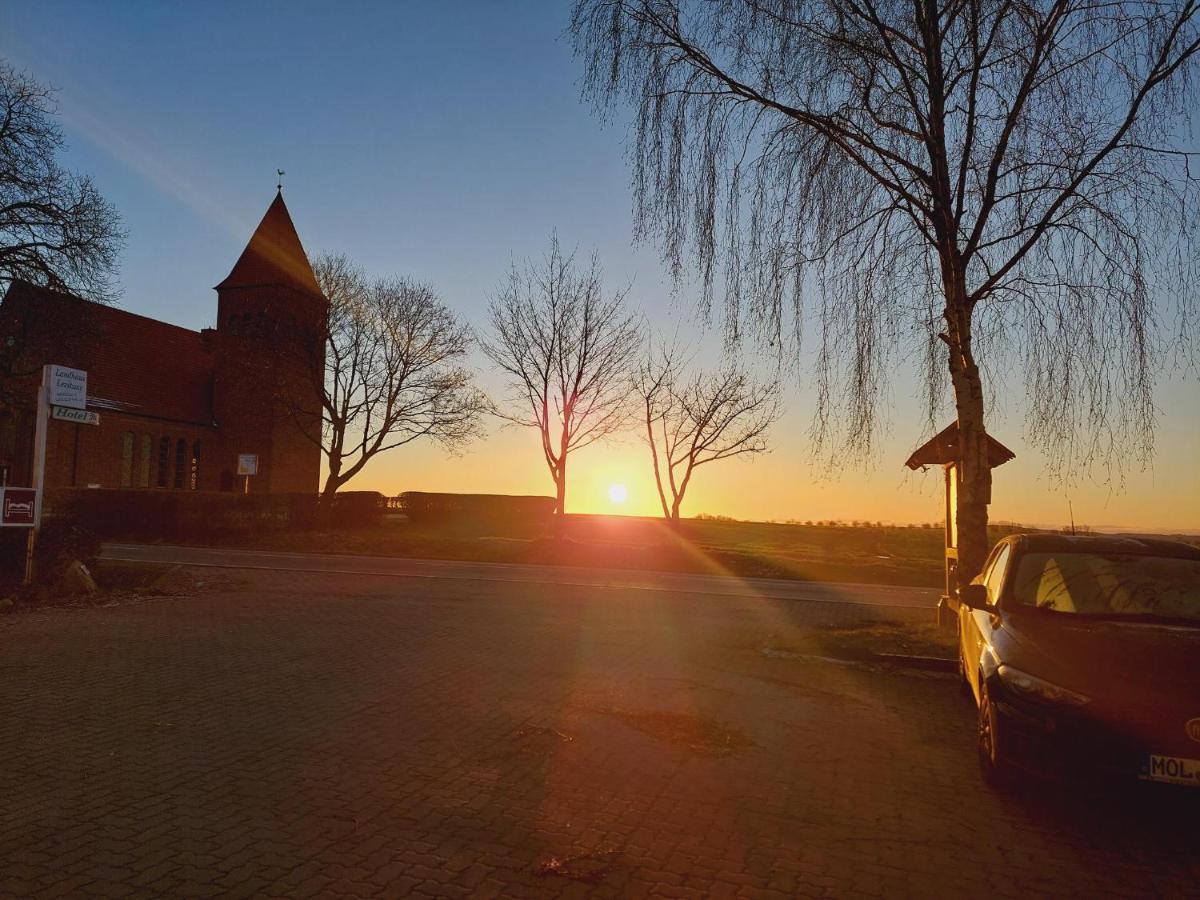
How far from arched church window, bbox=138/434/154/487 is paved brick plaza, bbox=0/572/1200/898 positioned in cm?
4108

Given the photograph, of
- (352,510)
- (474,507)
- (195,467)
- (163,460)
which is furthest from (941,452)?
(195,467)

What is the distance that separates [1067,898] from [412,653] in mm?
6992

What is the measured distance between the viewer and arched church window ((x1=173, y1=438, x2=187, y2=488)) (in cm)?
4856

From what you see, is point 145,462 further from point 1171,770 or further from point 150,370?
point 1171,770

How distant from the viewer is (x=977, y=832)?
174 inches

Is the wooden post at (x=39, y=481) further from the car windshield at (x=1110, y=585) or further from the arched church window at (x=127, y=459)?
the arched church window at (x=127, y=459)

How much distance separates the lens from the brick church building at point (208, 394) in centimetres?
3991

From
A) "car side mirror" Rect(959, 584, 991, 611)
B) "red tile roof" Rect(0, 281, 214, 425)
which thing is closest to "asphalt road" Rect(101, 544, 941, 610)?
"car side mirror" Rect(959, 584, 991, 611)

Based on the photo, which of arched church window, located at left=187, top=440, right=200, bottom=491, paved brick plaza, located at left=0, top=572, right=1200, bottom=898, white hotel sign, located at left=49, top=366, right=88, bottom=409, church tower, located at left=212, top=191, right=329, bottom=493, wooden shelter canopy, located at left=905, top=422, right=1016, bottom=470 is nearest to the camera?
paved brick plaza, located at left=0, top=572, right=1200, bottom=898

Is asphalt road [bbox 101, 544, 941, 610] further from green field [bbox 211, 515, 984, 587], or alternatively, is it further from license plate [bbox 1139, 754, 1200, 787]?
license plate [bbox 1139, 754, 1200, 787]

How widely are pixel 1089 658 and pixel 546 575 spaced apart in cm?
1656

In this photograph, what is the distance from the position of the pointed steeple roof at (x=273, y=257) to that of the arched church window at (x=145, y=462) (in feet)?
33.9

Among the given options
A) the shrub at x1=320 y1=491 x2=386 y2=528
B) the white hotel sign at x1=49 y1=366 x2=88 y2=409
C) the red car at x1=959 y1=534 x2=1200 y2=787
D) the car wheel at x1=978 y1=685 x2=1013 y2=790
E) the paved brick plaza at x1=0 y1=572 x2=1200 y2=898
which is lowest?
the paved brick plaza at x1=0 y1=572 x2=1200 y2=898

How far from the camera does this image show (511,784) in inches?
193
